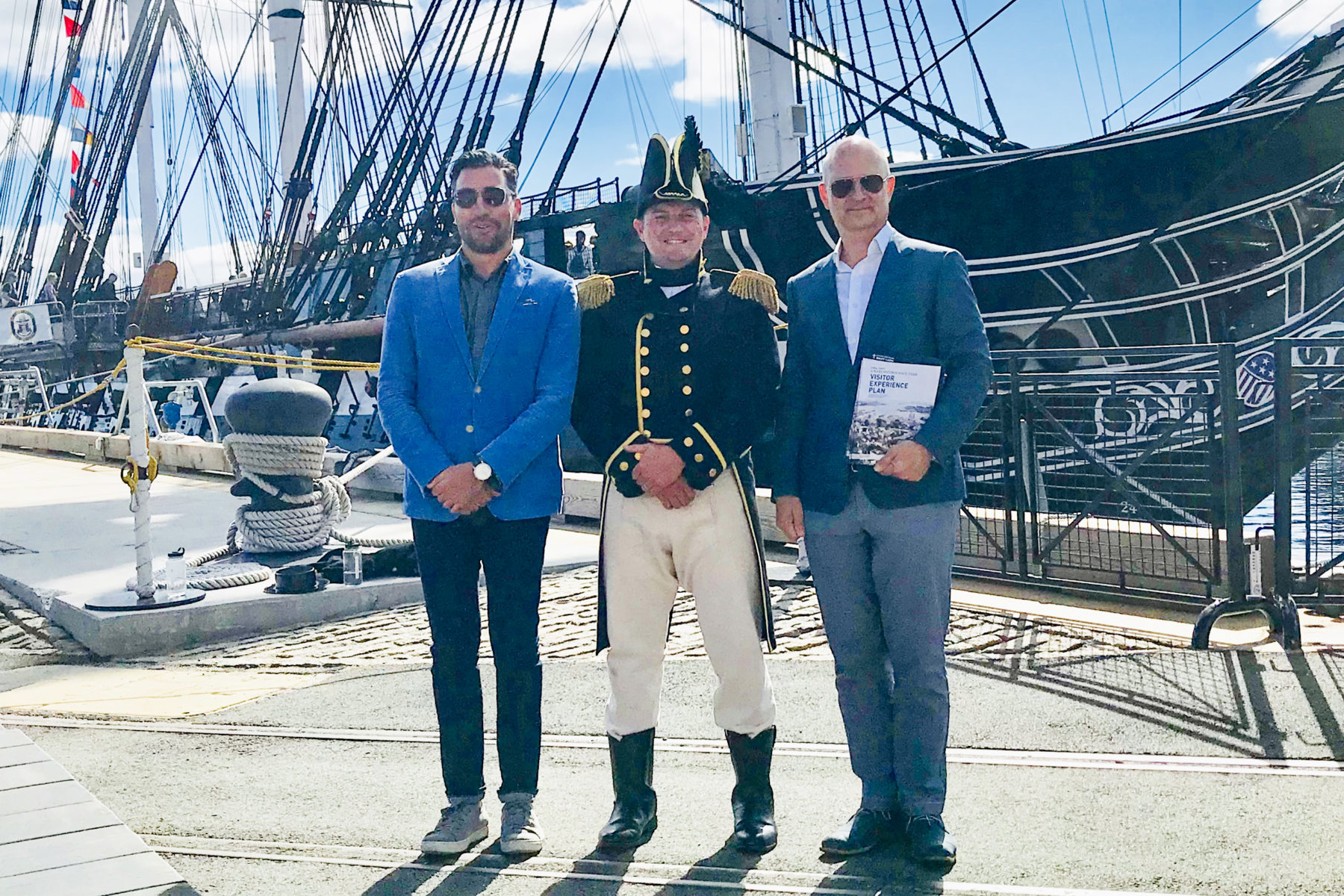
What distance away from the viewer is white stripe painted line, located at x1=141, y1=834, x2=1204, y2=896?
2770mm

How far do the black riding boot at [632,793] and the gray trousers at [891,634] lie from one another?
53 centimetres

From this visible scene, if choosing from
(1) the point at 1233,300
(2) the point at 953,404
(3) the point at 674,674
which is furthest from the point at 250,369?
(2) the point at 953,404

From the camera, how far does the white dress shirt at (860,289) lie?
308 cm

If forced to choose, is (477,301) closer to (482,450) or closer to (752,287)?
(482,450)

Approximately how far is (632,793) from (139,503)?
3.70m

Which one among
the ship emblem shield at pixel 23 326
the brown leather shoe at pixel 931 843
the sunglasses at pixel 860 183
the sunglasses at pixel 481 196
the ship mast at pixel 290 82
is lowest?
the brown leather shoe at pixel 931 843

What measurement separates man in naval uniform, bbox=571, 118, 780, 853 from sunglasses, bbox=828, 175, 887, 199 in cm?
30

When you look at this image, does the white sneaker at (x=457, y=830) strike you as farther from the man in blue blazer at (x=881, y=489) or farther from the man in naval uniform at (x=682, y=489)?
the man in blue blazer at (x=881, y=489)

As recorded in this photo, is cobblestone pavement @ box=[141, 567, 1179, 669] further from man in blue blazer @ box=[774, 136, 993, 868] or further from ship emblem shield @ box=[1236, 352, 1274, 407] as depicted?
ship emblem shield @ box=[1236, 352, 1274, 407]

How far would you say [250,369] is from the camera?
32062 millimetres

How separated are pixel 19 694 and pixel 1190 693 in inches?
179

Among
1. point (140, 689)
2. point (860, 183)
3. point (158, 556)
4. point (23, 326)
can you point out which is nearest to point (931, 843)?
point (860, 183)

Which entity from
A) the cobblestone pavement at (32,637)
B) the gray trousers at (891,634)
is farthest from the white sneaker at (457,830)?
the cobblestone pavement at (32,637)

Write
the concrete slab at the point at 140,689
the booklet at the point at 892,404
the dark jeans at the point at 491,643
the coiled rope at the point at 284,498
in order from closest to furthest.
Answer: the booklet at the point at 892,404 < the dark jeans at the point at 491,643 < the concrete slab at the point at 140,689 < the coiled rope at the point at 284,498
